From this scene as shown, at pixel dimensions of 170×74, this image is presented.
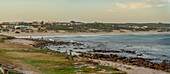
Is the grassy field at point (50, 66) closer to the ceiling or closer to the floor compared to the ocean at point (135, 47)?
closer to the ceiling

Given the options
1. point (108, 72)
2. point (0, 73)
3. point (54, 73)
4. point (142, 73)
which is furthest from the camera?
point (142, 73)

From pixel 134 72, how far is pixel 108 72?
12.1ft

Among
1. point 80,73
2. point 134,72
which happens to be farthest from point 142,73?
point 80,73

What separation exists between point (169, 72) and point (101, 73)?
9.06 meters

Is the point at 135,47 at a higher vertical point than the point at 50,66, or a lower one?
lower

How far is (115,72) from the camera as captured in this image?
840 inches

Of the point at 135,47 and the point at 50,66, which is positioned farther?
the point at 135,47

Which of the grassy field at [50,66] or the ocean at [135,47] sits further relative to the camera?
the ocean at [135,47]

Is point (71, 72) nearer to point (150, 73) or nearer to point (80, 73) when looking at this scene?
point (80, 73)

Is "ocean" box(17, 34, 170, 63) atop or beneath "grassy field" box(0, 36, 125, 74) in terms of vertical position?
beneath

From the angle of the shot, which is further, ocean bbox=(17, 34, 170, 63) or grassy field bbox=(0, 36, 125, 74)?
ocean bbox=(17, 34, 170, 63)

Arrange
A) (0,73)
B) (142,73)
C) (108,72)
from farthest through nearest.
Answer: (142,73)
(108,72)
(0,73)

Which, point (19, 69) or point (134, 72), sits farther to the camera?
point (134, 72)

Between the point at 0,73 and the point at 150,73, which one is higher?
the point at 0,73
